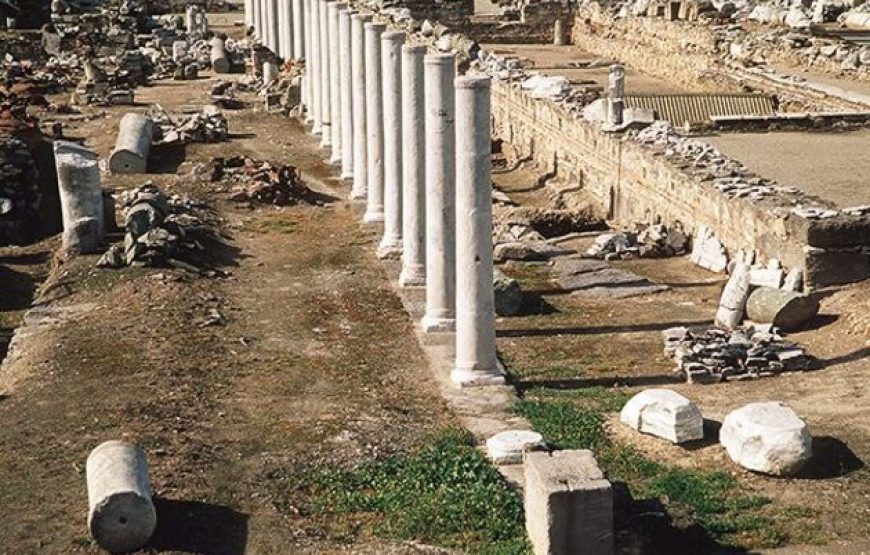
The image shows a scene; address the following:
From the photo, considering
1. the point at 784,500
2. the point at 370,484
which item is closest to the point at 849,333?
the point at 784,500

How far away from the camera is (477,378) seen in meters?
13.9

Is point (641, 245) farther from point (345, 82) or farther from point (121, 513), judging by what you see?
point (121, 513)

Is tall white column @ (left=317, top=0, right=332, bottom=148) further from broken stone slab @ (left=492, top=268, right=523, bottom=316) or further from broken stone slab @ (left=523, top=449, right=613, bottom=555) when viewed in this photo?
broken stone slab @ (left=523, top=449, right=613, bottom=555)

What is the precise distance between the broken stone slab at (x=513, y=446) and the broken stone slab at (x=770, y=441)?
1.67m

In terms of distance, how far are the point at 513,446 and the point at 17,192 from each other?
545 inches

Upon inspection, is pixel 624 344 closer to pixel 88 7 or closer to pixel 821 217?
pixel 821 217

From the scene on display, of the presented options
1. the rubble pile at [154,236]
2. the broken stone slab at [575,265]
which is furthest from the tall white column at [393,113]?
the rubble pile at [154,236]

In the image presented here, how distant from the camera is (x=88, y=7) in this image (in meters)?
53.0

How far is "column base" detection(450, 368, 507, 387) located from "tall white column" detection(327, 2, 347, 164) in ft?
41.1

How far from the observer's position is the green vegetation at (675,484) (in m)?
10.4

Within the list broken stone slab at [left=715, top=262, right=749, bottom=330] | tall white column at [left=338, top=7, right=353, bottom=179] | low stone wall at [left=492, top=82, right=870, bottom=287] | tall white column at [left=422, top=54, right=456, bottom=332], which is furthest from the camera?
tall white column at [left=338, top=7, right=353, bottom=179]

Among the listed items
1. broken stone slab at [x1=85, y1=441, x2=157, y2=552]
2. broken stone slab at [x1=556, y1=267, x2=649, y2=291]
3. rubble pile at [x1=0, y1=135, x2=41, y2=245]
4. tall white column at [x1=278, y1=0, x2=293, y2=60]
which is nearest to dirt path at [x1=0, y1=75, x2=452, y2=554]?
broken stone slab at [x1=85, y1=441, x2=157, y2=552]

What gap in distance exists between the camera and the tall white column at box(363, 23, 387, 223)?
68.0ft

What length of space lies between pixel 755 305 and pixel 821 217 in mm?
1551
